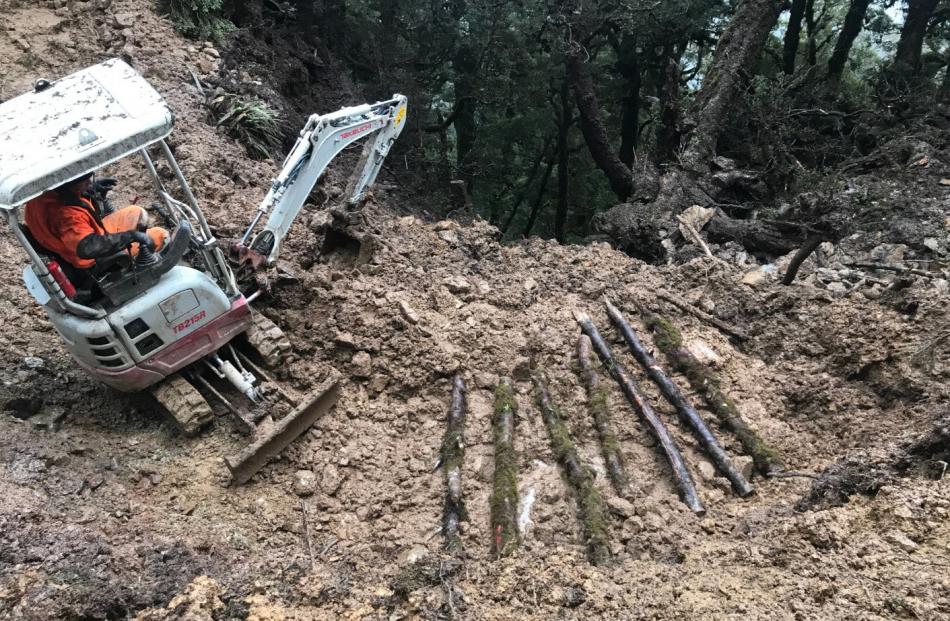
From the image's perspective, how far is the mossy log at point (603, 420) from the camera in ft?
16.4

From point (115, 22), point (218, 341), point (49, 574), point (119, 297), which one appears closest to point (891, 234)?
point (218, 341)

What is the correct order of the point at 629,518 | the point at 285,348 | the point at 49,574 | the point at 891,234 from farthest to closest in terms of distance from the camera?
the point at 891,234 < the point at 285,348 < the point at 629,518 < the point at 49,574

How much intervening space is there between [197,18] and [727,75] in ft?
28.5

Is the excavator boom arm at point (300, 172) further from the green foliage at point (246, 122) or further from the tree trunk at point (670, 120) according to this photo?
the tree trunk at point (670, 120)

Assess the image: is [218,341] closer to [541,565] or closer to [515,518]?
[515,518]

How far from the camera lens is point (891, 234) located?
7.74 metres

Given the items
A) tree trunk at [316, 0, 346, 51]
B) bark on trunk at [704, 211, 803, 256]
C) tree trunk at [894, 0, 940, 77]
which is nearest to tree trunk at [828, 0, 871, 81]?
tree trunk at [894, 0, 940, 77]

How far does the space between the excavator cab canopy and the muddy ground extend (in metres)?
2.07

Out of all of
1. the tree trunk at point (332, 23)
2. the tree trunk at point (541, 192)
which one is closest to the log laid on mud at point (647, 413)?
the tree trunk at point (332, 23)

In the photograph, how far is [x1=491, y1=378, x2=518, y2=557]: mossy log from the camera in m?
4.47

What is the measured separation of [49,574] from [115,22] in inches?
352

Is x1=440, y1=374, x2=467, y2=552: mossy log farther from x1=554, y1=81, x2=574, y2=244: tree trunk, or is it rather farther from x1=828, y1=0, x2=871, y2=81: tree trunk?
x1=828, y1=0, x2=871, y2=81: tree trunk

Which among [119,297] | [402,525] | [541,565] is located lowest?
[402,525]

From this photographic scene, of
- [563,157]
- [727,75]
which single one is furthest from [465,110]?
[727,75]
